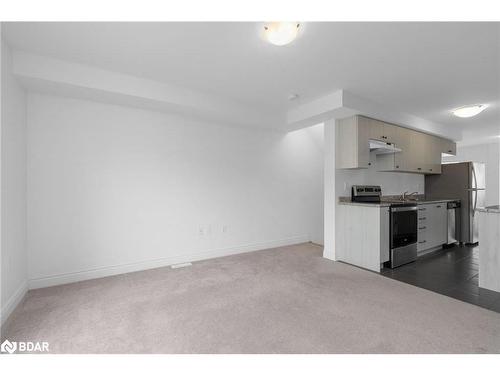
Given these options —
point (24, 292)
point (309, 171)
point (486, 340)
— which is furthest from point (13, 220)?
point (309, 171)

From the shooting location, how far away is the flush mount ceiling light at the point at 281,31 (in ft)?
5.76

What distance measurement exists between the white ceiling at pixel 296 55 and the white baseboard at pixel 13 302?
7.60ft

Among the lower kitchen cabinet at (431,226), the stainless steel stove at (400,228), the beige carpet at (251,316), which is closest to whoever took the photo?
the beige carpet at (251,316)

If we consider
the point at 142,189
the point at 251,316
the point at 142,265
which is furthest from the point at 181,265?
the point at 251,316

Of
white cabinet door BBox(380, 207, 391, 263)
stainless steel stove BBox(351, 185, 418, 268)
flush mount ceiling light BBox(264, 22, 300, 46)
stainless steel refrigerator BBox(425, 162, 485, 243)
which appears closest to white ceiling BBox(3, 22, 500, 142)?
flush mount ceiling light BBox(264, 22, 300, 46)

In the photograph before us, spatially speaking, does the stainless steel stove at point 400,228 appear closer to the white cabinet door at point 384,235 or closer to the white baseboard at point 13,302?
the white cabinet door at point 384,235

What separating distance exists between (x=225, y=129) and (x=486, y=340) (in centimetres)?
373

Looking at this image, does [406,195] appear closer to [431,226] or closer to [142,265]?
[431,226]

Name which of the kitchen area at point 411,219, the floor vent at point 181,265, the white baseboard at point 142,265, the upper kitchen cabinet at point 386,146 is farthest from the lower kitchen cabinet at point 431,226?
the floor vent at point 181,265

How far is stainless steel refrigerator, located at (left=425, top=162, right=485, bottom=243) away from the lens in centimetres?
464

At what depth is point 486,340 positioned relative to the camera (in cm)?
170

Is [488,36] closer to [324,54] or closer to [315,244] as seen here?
[324,54]

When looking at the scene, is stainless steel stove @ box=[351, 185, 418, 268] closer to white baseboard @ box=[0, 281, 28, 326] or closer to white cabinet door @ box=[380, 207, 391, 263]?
white cabinet door @ box=[380, 207, 391, 263]

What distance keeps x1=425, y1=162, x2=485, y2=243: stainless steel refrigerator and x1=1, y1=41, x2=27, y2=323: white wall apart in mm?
6936
